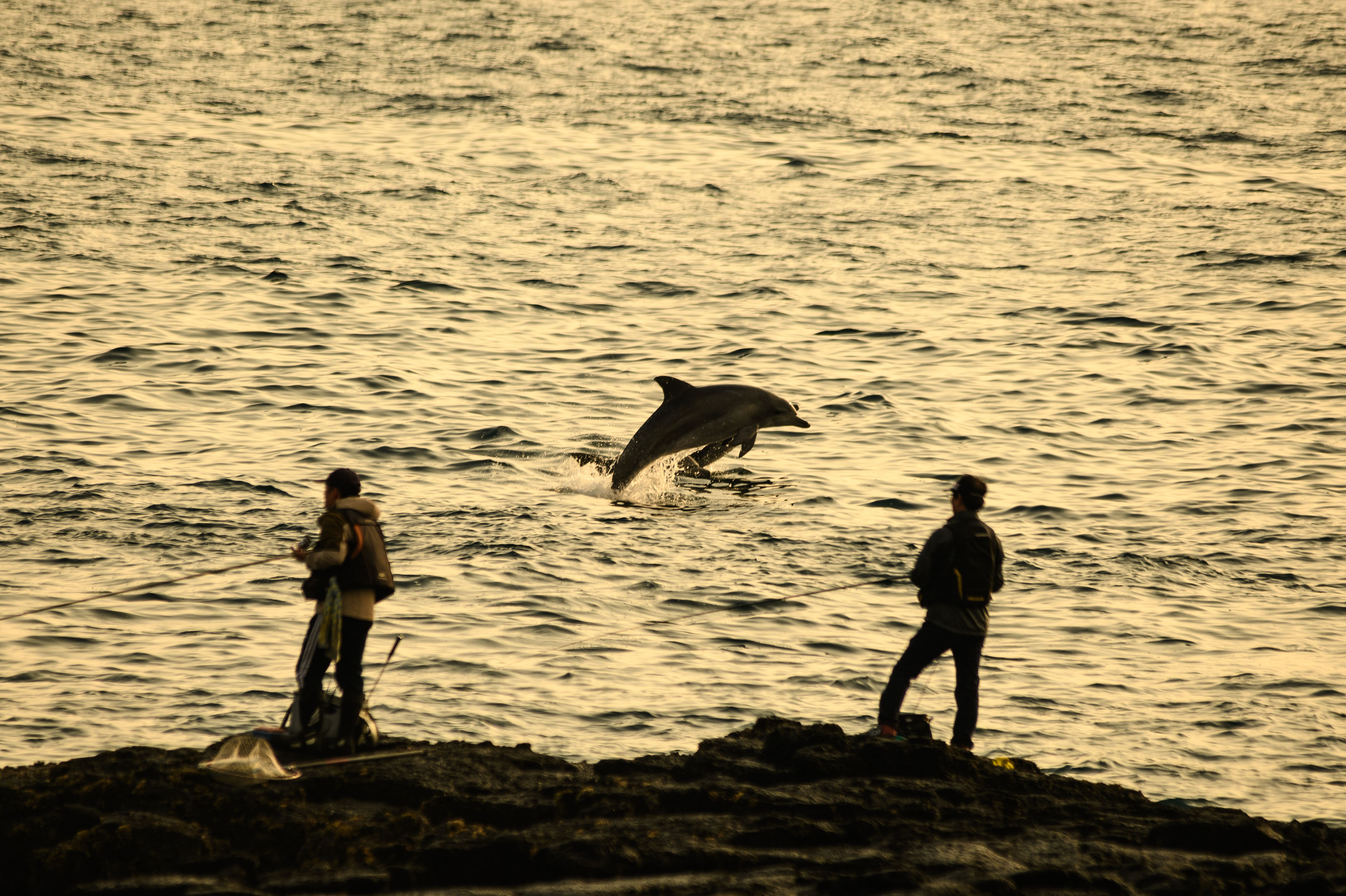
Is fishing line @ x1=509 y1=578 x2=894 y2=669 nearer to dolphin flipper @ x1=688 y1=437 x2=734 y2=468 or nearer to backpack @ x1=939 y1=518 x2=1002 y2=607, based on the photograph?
backpack @ x1=939 y1=518 x2=1002 y2=607

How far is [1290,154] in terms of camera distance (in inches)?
1410

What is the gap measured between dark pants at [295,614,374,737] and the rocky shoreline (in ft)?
1.28

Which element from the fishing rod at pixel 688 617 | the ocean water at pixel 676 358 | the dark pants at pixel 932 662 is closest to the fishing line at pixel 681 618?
the fishing rod at pixel 688 617

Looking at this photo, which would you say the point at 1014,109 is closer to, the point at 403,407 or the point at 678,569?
the point at 403,407

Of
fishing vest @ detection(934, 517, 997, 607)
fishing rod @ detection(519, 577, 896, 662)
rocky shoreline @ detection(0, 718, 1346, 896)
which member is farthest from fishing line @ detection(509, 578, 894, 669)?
rocky shoreline @ detection(0, 718, 1346, 896)

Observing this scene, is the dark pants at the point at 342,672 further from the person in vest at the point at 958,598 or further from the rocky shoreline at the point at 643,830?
the person in vest at the point at 958,598

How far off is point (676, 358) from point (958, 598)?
1407 centimetres

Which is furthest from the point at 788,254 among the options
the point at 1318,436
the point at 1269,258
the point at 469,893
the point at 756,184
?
the point at 469,893

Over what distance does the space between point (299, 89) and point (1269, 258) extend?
24.2 meters

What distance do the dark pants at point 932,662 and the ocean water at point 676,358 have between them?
1166 millimetres

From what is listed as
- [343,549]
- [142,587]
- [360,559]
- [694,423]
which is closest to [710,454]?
[694,423]

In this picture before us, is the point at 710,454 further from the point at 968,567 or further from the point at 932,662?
the point at 968,567

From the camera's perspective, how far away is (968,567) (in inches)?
391

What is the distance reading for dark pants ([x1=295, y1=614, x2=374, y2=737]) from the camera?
29.7 feet
